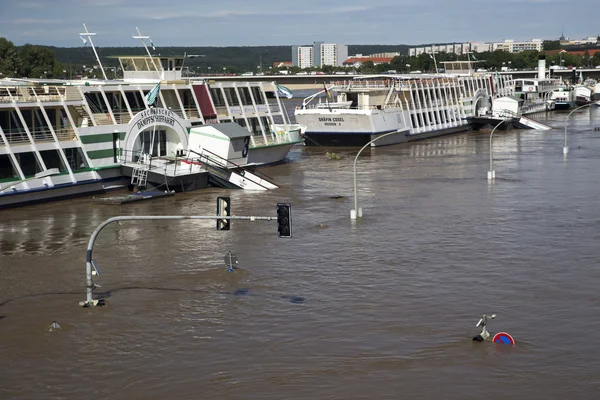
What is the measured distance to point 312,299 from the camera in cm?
2911

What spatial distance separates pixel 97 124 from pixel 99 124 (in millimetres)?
177

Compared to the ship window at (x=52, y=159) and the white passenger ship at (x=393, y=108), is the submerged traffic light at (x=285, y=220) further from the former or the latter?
the white passenger ship at (x=393, y=108)

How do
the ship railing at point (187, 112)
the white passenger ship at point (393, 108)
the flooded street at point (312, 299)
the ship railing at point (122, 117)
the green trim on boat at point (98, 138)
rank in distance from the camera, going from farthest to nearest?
1. the white passenger ship at point (393, 108)
2. the ship railing at point (187, 112)
3. the ship railing at point (122, 117)
4. the green trim on boat at point (98, 138)
5. the flooded street at point (312, 299)

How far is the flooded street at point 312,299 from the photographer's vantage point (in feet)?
73.3

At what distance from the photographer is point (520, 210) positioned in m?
45.4

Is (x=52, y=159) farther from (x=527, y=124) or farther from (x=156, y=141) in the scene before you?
(x=527, y=124)

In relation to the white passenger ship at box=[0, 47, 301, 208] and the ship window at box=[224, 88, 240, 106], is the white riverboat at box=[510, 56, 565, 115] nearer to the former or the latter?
the ship window at box=[224, 88, 240, 106]

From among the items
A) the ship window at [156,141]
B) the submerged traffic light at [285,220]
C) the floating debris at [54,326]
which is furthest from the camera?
the ship window at [156,141]

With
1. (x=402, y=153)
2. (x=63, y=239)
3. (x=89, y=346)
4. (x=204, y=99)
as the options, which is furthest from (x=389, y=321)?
(x=402, y=153)

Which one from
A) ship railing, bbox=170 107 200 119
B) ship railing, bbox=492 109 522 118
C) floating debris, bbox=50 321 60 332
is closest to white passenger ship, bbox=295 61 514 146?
ship railing, bbox=492 109 522 118

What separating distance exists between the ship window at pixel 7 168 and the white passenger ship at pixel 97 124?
5 cm

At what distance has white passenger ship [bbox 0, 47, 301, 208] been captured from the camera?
152 feet

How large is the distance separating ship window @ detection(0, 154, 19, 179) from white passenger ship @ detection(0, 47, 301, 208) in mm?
53

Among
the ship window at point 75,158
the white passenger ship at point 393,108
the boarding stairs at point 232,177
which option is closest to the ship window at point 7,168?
the ship window at point 75,158
